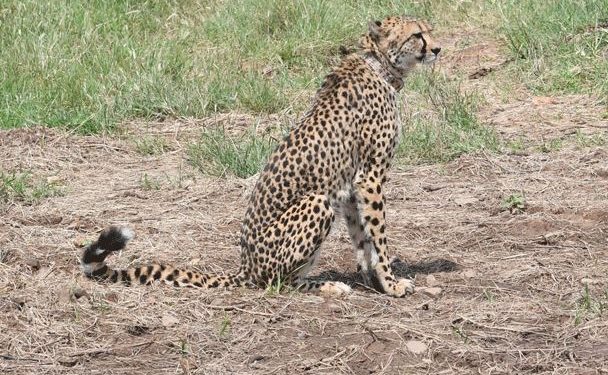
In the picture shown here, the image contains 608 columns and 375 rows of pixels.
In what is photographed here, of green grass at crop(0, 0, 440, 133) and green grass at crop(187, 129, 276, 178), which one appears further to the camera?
green grass at crop(0, 0, 440, 133)

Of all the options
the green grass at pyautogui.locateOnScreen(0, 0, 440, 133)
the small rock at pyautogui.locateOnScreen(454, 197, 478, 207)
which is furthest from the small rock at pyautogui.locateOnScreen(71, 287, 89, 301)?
the green grass at pyautogui.locateOnScreen(0, 0, 440, 133)

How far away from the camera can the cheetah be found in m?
5.21

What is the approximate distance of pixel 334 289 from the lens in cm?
532

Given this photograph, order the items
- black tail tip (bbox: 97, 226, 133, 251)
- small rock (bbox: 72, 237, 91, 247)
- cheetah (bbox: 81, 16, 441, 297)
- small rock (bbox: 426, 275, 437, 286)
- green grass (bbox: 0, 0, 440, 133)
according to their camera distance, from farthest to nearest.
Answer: green grass (bbox: 0, 0, 440, 133) < small rock (bbox: 72, 237, 91, 247) < small rock (bbox: 426, 275, 437, 286) < cheetah (bbox: 81, 16, 441, 297) < black tail tip (bbox: 97, 226, 133, 251)

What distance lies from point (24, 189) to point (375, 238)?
7.76 feet

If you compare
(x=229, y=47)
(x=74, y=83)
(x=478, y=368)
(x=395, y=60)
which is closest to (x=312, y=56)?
(x=229, y=47)

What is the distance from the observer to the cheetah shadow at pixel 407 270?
570 cm

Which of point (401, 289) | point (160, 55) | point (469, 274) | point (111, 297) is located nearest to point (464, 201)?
point (469, 274)

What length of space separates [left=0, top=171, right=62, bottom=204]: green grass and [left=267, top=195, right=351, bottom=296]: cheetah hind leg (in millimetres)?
2059

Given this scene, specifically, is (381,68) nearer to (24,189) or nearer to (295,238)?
(295,238)

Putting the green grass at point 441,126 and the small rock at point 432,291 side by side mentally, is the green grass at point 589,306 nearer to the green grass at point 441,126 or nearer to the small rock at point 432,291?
the small rock at point 432,291

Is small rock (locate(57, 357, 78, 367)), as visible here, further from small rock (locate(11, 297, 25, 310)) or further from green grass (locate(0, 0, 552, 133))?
green grass (locate(0, 0, 552, 133))

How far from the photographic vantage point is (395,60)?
18.5 feet

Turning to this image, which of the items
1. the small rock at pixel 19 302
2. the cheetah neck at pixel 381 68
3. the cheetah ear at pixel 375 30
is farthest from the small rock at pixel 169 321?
the cheetah ear at pixel 375 30
